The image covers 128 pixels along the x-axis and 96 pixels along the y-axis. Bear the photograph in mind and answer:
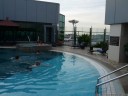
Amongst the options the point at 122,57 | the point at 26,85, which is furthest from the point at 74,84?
the point at 122,57

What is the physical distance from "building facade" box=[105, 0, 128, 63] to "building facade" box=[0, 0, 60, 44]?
14.0 m

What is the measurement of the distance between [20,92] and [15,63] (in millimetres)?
7440

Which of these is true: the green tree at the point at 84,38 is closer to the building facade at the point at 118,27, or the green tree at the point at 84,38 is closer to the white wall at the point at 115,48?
the white wall at the point at 115,48

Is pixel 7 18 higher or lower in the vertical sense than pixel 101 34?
higher

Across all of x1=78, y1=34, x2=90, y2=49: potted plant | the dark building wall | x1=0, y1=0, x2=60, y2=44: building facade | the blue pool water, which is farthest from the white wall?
the dark building wall

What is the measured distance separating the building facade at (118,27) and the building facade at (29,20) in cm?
1396

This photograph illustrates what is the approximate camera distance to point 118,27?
52.9ft

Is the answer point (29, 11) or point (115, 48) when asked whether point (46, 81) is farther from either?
point (29, 11)

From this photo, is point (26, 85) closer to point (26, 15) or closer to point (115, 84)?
point (115, 84)

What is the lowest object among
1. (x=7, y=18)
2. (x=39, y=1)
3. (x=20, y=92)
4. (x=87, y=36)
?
(x=20, y=92)

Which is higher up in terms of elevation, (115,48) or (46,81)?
(115,48)

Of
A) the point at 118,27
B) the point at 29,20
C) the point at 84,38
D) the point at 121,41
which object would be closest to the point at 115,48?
the point at 121,41

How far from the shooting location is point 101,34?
29.7 metres

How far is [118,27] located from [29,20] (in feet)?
53.0
